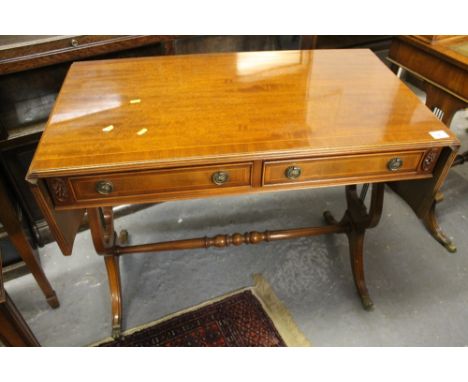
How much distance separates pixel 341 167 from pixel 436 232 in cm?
128

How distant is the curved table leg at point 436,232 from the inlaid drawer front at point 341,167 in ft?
3.50

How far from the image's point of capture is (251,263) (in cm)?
192

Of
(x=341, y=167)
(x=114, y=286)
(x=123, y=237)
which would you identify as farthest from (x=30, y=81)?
(x=341, y=167)

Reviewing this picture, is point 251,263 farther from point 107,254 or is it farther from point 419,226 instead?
point 419,226

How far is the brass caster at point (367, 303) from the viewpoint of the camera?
1.71m

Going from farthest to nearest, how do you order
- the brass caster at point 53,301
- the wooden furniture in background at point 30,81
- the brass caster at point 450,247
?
the brass caster at point 450,247, the brass caster at point 53,301, the wooden furniture in background at point 30,81

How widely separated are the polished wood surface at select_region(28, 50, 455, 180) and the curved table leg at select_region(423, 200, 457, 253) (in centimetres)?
105

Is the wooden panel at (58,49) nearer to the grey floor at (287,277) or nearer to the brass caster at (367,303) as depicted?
the grey floor at (287,277)

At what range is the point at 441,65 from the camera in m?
1.64

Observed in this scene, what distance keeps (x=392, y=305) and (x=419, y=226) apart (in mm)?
635

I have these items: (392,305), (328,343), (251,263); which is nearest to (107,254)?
(251,263)

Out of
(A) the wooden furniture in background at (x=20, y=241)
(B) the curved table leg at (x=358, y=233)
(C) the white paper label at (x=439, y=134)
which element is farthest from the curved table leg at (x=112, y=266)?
(C) the white paper label at (x=439, y=134)

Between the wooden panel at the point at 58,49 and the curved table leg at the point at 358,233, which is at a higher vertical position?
the wooden panel at the point at 58,49

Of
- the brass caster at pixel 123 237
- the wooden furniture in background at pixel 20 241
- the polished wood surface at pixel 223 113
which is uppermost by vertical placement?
the polished wood surface at pixel 223 113
